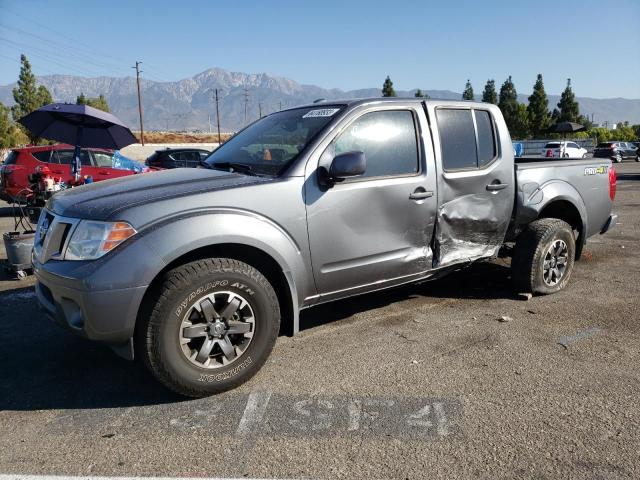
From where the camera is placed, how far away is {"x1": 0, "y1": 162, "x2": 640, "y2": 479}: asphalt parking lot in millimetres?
2508

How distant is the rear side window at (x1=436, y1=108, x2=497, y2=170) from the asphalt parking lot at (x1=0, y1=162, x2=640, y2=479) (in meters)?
1.35

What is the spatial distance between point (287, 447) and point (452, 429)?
889 millimetres

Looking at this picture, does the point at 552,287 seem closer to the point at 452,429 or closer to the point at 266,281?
the point at 452,429

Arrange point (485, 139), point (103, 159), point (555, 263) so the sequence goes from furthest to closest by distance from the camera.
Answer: point (103, 159)
point (555, 263)
point (485, 139)

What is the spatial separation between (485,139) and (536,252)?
1.17 metres

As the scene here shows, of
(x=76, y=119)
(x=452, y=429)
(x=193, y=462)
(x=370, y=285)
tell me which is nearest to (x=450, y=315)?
(x=370, y=285)

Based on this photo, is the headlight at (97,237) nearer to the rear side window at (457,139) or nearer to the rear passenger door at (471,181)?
the rear passenger door at (471,181)

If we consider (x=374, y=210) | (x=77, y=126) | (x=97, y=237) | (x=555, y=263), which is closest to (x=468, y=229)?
(x=374, y=210)

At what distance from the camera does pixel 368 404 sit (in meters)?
3.04

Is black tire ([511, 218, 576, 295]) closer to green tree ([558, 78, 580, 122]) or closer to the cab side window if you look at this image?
the cab side window

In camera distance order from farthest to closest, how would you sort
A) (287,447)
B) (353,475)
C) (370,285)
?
1. (370,285)
2. (287,447)
3. (353,475)

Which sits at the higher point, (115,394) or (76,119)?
(76,119)

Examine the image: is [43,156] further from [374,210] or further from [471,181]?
[471,181]

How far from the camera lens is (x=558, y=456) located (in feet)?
8.26
